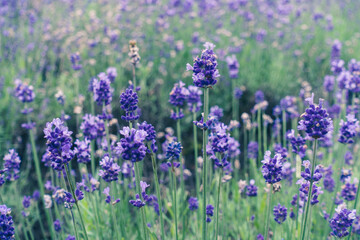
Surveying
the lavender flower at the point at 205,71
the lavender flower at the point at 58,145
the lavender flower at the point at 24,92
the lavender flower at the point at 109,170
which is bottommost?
the lavender flower at the point at 109,170

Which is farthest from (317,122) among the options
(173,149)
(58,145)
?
(58,145)

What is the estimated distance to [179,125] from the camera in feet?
11.1

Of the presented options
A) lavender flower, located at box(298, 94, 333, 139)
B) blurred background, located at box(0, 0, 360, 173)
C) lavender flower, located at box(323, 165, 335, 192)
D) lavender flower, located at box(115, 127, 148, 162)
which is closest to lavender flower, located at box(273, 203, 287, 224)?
lavender flower, located at box(298, 94, 333, 139)

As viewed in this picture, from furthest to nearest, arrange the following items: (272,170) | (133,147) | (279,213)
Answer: (279,213), (272,170), (133,147)

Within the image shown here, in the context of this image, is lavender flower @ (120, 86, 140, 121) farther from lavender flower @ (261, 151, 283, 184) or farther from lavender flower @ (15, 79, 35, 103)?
lavender flower @ (15, 79, 35, 103)

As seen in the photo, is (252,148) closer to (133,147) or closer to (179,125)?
(179,125)

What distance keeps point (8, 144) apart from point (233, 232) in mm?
2804

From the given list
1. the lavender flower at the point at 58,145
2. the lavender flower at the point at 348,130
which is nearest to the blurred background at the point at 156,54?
the lavender flower at the point at 348,130

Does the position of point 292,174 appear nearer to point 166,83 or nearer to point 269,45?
point 166,83

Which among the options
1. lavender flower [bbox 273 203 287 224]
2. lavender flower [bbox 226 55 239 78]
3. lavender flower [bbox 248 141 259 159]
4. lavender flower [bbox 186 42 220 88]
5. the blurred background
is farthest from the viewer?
the blurred background

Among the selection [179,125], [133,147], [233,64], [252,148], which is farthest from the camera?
[233,64]

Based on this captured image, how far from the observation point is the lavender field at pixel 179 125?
2.05 meters

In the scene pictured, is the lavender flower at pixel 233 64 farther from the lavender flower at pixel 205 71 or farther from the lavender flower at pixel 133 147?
the lavender flower at pixel 133 147

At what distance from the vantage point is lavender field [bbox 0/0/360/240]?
2.05 m
